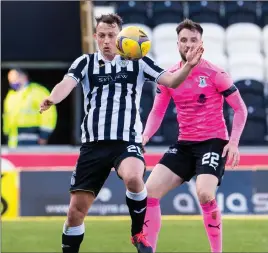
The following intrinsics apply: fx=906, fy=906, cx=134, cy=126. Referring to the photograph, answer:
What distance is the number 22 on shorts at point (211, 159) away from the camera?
23.9ft

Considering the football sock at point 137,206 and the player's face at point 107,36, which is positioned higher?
the player's face at point 107,36

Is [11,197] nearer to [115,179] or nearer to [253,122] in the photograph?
[115,179]

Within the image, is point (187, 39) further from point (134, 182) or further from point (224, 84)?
point (134, 182)

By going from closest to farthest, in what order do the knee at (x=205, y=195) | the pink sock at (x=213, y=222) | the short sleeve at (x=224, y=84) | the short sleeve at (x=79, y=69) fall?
the short sleeve at (x=79, y=69)
the knee at (x=205, y=195)
the pink sock at (x=213, y=222)
the short sleeve at (x=224, y=84)

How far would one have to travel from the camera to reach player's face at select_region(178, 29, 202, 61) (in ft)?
23.6

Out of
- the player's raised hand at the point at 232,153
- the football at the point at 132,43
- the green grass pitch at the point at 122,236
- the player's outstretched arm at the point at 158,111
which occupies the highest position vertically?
the football at the point at 132,43

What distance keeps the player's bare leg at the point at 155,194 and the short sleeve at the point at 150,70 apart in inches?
37.5

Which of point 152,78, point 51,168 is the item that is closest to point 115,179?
point 51,168

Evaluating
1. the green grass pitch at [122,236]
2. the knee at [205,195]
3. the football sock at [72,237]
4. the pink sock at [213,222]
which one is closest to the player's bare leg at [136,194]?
the football sock at [72,237]

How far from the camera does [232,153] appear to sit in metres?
7.02

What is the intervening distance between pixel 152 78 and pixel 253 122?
22.7ft

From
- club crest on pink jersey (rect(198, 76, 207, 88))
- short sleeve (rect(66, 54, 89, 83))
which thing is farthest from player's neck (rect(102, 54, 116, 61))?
club crest on pink jersey (rect(198, 76, 207, 88))

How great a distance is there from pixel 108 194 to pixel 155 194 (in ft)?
13.8

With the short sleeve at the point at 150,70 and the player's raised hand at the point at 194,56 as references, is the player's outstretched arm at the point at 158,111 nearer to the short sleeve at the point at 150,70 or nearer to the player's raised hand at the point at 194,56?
the short sleeve at the point at 150,70
